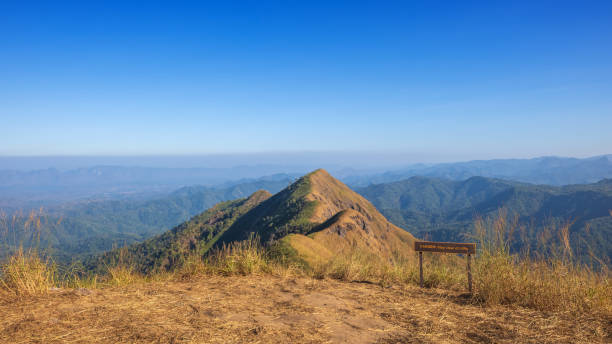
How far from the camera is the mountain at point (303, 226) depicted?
140 feet

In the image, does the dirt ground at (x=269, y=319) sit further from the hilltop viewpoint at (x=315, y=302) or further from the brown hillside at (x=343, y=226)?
the brown hillside at (x=343, y=226)

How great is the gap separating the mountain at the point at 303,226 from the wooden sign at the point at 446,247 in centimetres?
2007

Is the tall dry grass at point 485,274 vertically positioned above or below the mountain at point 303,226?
above

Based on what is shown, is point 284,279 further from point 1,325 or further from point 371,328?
point 1,325

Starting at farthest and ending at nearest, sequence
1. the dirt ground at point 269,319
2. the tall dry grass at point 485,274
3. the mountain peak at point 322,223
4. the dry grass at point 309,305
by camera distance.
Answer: the mountain peak at point 322,223 → the tall dry grass at point 485,274 → the dry grass at point 309,305 → the dirt ground at point 269,319

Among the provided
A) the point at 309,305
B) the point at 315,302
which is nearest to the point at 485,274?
the point at 315,302

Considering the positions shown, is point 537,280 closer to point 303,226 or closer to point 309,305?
point 309,305

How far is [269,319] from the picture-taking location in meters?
4.73

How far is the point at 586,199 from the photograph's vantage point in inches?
6865

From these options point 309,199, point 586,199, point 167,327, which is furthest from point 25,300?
point 586,199

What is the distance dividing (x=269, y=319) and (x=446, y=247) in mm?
4314

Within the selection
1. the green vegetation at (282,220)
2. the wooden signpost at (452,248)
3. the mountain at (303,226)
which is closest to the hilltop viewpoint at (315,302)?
the wooden signpost at (452,248)

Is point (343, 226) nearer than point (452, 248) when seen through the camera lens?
No

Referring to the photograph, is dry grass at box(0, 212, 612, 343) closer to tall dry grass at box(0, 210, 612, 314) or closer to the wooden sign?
tall dry grass at box(0, 210, 612, 314)
